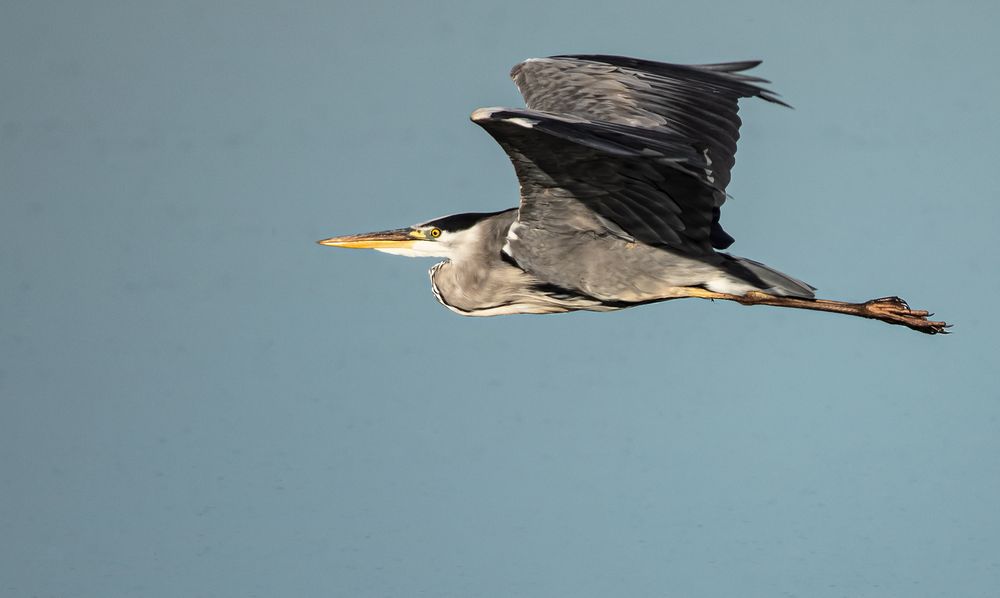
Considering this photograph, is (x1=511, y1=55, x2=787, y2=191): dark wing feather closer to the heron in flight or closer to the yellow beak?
the heron in flight

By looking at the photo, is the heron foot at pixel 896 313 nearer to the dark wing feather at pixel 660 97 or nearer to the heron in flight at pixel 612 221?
the heron in flight at pixel 612 221

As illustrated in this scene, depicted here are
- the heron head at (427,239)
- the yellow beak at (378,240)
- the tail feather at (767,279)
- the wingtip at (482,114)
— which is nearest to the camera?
the wingtip at (482,114)

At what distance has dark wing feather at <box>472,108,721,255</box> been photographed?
4605 millimetres

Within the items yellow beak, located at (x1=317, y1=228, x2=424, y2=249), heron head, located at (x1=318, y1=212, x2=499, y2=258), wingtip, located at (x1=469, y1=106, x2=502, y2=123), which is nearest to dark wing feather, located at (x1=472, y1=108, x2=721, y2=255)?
wingtip, located at (x1=469, y1=106, x2=502, y2=123)

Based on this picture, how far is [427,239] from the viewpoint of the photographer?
5.96 metres

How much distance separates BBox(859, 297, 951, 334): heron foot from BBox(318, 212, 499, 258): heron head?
5.03 ft

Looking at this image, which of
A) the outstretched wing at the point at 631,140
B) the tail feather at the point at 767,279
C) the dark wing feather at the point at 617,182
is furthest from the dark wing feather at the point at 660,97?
the tail feather at the point at 767,279

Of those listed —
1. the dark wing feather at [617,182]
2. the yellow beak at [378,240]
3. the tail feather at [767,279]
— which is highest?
the dark wing feather at [617,182]

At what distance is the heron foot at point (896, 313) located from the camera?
573 cm

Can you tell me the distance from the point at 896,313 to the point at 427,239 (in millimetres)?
1892

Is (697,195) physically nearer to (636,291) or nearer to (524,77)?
(636,291)

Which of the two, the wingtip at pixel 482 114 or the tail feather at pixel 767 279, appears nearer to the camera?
the wingtip at pixel 482 114

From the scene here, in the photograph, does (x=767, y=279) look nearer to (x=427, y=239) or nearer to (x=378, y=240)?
(x=427, y=239)

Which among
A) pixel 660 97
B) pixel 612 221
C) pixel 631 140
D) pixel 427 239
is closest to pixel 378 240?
pixel 427 239
